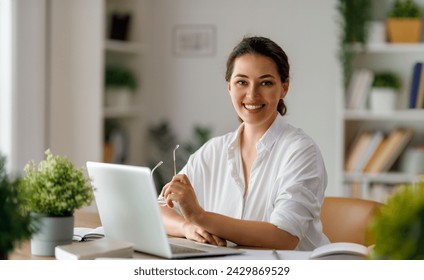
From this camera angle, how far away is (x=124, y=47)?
14.3ft

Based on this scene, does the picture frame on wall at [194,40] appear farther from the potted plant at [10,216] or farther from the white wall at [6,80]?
the potted plant at [10,216]

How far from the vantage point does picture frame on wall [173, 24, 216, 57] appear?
15.0 ft

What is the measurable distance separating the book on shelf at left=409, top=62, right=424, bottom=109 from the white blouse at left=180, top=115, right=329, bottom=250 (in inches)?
84.6

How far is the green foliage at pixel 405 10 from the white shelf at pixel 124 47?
148 cm

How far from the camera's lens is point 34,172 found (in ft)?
5.10

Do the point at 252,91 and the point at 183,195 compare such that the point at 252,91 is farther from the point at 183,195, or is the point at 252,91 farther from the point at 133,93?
the point at 133,93

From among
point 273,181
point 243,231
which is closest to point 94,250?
point 243,231

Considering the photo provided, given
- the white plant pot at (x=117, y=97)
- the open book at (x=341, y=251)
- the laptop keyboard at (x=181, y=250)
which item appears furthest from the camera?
the white plant pot at (x=117, y=97)

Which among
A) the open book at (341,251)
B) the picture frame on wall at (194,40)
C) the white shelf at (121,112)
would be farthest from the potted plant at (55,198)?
the picture frame on wall at (194,40)

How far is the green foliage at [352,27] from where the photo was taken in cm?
409

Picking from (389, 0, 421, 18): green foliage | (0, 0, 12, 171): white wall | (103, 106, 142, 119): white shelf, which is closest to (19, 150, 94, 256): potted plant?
(0, 0, 12, 171): white wall

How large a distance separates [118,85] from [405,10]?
1639mm

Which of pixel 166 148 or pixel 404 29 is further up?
pixel 404 29
